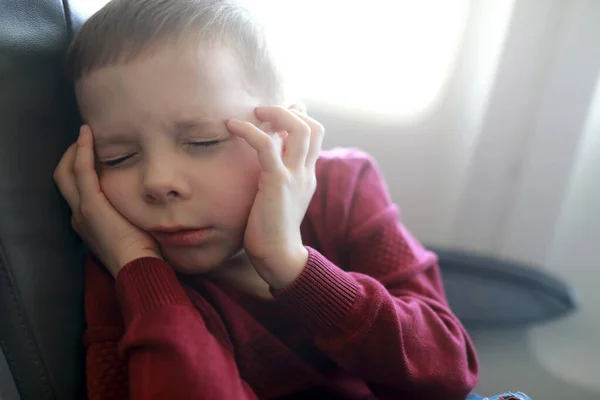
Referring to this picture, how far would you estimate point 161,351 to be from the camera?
0.53 m

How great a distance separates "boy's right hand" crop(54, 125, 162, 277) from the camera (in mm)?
592

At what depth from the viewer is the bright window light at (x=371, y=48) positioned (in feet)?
3.48

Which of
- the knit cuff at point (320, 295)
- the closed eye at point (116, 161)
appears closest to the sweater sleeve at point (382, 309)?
the knit cuff at point (320, 295)

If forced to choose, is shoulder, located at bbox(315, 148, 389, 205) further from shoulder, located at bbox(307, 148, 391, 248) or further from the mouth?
the mouth

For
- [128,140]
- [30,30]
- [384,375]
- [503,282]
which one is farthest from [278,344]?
[503,282]

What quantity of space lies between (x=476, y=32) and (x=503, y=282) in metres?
0.51

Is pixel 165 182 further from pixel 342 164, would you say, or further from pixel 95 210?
pixel 342 164

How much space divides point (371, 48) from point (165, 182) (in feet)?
2.20

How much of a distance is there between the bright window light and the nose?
0.57 meters

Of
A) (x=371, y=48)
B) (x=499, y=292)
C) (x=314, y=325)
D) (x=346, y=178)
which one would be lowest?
(x=499, y=292)

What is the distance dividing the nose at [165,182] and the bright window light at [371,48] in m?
0.57

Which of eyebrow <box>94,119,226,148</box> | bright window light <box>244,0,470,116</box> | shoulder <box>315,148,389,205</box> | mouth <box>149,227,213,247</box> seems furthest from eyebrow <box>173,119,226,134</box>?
bright window light <box>244,0,470,116</box>

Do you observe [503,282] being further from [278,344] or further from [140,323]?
[140,323]

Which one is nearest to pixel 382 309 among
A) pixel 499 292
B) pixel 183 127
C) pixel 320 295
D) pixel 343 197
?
pixel 320 295
